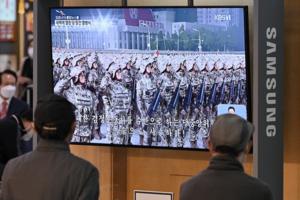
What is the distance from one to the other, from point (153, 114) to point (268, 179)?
1.02 m

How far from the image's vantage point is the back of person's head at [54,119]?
3105 millimetres

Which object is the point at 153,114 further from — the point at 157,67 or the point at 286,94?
the point at 286,94

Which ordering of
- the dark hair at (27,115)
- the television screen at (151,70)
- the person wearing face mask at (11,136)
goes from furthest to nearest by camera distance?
the dark hair at (27,115), the person wearing face mask at (11,136), the television screen at (151,70)

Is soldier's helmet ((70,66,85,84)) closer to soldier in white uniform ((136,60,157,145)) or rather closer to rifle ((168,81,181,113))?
soldier in white uniform ((136,60,157,145))

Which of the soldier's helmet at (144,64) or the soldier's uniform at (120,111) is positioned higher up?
the soldier's helmet at (144,64)

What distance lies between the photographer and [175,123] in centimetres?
499

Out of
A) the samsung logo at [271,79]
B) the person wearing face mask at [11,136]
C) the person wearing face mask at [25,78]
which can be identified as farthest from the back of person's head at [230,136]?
the person wearing face mask at [25,78]

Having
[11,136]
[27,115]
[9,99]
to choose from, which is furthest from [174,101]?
[9,99]

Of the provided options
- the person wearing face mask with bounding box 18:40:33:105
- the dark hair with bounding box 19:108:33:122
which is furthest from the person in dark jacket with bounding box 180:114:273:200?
the person wearing face mask with bounding box 18:40:33:105

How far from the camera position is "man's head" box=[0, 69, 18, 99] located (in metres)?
7.94

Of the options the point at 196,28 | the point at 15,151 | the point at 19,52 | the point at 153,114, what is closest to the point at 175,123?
the point at 153,114

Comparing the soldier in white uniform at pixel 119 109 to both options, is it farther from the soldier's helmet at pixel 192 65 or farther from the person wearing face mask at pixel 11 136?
the person wearing face mask at pixel 11 136

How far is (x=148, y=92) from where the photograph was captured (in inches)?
198

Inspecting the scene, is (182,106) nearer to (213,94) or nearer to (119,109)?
(213,94)
